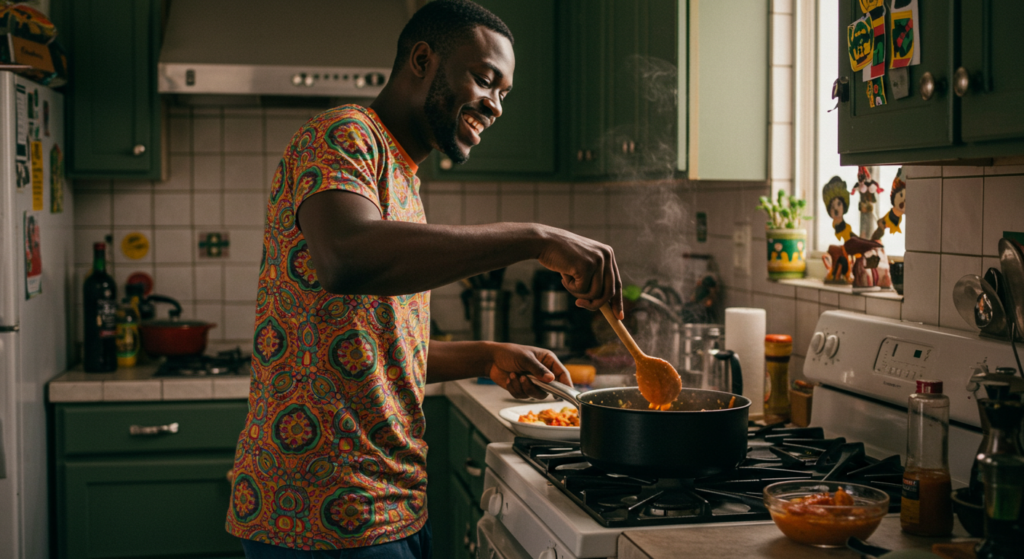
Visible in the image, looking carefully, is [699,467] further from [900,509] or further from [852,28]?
[852,28]

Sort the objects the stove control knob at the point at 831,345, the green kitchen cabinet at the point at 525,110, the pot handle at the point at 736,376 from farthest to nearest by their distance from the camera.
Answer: the green kitchen cabinet at the point at 525,110 → the pot handle at the point at 736,376 → the stove control knob at the point at 831,345

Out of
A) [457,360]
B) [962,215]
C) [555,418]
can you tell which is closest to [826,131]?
[962,215]

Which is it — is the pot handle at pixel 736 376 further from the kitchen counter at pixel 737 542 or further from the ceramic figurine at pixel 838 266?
the kitchen counter at pixel 737 542

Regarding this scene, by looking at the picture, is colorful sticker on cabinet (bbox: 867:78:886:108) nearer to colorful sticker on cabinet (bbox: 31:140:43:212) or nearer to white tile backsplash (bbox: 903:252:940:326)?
white tile backsplash (bbox: 903:252:940:326)

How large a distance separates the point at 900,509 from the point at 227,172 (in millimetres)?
2655

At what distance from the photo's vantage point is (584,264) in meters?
1.20

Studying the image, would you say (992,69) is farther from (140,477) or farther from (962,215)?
(140,477)

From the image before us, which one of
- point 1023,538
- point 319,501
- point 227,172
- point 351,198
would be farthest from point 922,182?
point 227,172

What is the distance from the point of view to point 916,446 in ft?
3.83

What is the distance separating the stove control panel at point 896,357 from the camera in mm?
1415

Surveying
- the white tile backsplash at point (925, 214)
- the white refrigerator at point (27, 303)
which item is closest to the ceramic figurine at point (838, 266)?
the white tile backsplash at point (925, 214)

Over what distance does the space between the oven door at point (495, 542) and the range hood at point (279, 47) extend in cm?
161

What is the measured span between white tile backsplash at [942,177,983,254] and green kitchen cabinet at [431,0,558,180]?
1679 millimetres

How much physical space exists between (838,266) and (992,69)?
99cm
